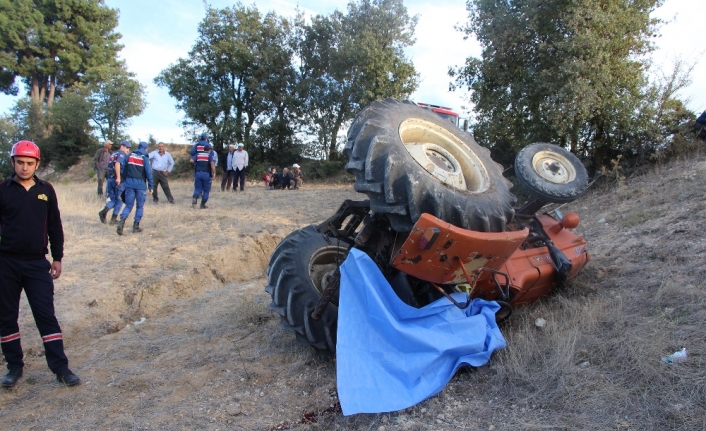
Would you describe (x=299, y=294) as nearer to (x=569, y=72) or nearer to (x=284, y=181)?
(x=569, y=72)

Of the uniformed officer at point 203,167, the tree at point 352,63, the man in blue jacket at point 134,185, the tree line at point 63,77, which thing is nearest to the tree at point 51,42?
the tree line at point 63,77

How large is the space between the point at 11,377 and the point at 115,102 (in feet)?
90.1

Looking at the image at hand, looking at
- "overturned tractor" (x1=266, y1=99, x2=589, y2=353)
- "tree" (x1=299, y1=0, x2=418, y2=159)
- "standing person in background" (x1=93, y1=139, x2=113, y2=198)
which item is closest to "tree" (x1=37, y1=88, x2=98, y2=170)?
"tree" (x1=299, y1=0, x2=418, y2=159)

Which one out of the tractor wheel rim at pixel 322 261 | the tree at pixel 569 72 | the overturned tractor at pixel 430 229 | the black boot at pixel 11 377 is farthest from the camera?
the tree at pixel 569 72

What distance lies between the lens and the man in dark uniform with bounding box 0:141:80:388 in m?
3.49

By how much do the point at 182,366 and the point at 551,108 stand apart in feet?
29.4

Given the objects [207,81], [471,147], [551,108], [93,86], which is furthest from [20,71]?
[471,147]

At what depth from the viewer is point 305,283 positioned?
3.78 metres

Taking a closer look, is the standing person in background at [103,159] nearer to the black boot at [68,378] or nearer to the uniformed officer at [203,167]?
the uniformed officer at [203,167]

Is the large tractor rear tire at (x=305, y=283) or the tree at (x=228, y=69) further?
the tree at (x=228, y=69)

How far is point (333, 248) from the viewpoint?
4.17m

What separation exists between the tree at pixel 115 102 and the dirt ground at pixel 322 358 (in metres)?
23.7

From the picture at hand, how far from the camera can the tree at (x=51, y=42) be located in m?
29.4

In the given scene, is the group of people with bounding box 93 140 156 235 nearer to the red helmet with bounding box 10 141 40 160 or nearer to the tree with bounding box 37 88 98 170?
the red helmet with bounding box 10 141 40 160
